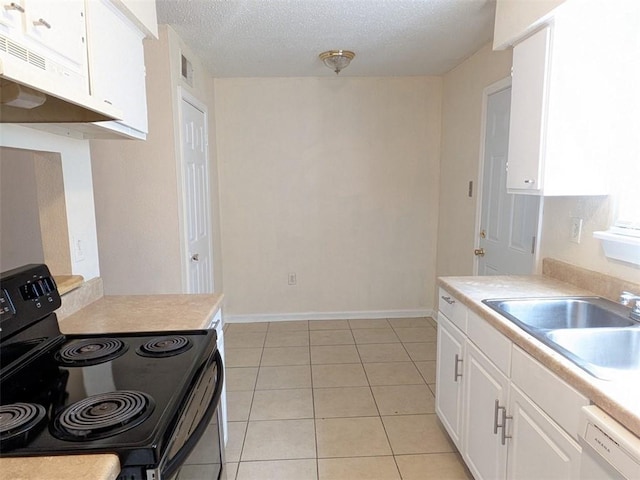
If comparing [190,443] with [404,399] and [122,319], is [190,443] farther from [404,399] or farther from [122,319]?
[404,399]

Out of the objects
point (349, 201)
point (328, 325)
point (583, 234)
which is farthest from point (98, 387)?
point (349, 201)

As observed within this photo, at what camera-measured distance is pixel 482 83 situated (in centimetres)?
311

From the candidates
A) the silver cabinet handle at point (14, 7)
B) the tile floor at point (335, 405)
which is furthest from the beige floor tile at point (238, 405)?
the silver cabinet handle at point (14, 7)

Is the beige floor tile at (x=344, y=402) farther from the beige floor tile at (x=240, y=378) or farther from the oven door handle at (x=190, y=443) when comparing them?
the oven door handle at (x=190, y=443)

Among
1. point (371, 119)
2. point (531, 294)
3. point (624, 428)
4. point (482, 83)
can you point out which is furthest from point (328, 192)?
point (624, 428)

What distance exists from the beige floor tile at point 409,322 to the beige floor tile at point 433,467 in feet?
6.32

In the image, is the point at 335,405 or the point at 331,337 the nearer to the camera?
the point at 335,405

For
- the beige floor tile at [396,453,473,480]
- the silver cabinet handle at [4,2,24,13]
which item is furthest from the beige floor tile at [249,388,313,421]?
the silver cabinet handle at [4,2,24,13]

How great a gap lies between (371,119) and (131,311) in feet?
9.60

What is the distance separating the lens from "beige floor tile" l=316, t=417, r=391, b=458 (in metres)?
2.19

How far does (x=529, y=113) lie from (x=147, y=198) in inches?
91.4

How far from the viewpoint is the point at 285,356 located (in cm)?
340

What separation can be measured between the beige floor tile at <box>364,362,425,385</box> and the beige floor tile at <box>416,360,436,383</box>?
4 cm

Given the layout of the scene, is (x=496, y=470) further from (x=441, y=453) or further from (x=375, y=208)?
(x=375, y=208)
